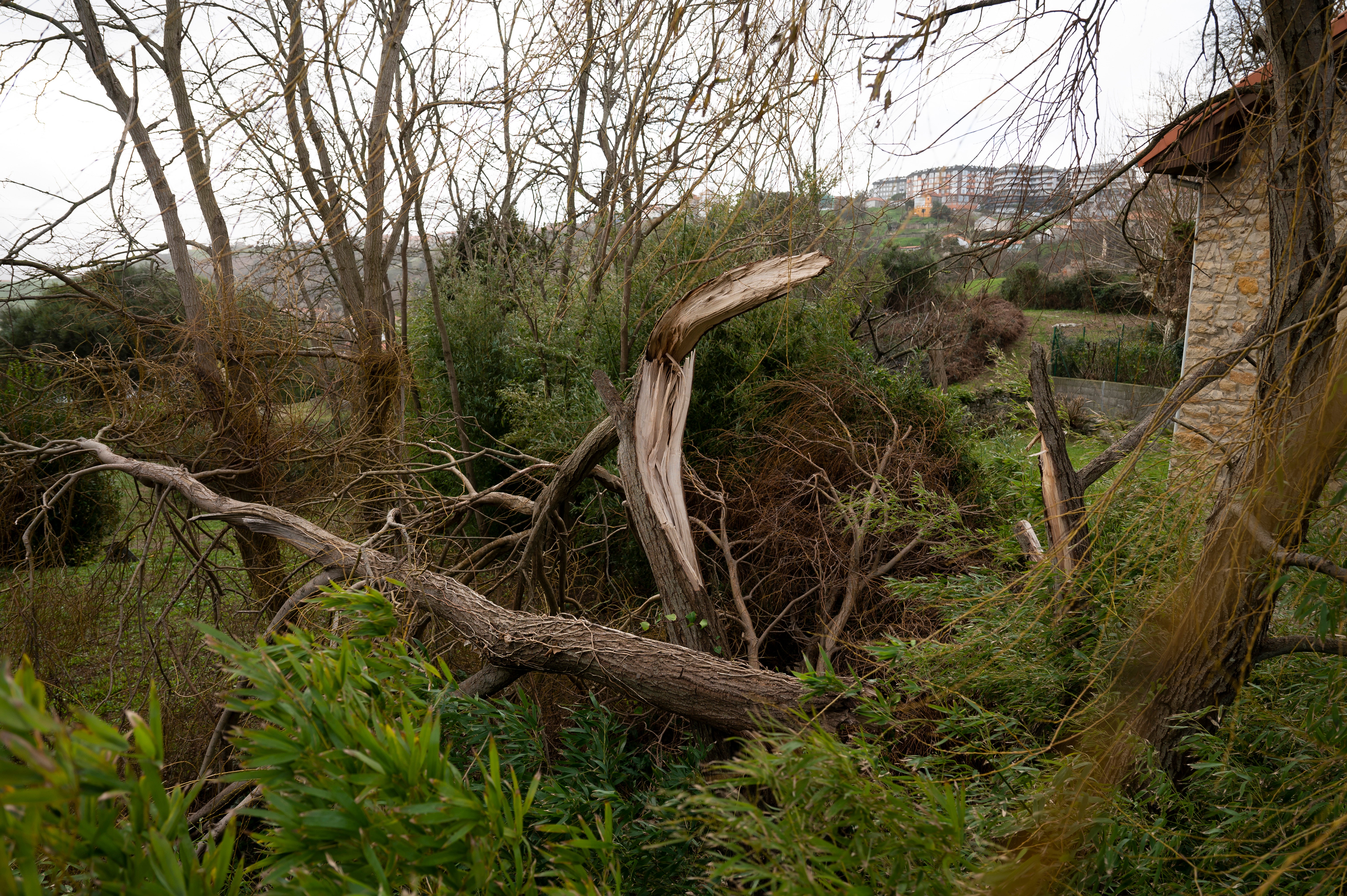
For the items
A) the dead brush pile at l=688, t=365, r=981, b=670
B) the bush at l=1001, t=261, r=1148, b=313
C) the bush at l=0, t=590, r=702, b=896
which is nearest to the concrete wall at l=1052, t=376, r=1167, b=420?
the bush at l=1001, t=261, r=1148, b=313

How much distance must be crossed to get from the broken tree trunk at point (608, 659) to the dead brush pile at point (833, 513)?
0.43m

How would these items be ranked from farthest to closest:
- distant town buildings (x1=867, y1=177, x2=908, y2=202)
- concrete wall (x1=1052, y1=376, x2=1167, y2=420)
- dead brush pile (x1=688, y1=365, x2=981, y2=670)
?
1. concrete wall (x1=1052, y1=376, x2=1167, y2=420)
2. dead brush pile (x1=688, y1=365, x2=981, y2=670)
3. distant town buildings (x1=867, y1=177, x2=908, y2=202)

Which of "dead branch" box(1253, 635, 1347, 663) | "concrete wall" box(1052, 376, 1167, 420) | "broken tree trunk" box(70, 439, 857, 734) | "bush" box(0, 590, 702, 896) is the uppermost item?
"bush" box(0, 590, 702, 896)

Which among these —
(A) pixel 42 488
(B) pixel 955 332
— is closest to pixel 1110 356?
(B) pixel 955 332

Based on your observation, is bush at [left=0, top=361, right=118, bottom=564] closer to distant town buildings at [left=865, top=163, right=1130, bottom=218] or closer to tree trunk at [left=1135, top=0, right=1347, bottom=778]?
distant town buildings at [left=865, top=163, right=1130, bottom=218]

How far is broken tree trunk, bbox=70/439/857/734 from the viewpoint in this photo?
2.37 m

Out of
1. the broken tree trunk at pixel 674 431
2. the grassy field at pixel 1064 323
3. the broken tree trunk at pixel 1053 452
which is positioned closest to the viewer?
the broken tree trunk at pixel 1053 452

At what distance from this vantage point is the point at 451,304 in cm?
779

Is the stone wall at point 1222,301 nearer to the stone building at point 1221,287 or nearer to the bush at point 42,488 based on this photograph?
the stone building at point 1221,287

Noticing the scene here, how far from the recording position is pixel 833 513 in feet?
12.0

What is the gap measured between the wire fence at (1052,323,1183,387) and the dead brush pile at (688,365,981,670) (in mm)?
8532

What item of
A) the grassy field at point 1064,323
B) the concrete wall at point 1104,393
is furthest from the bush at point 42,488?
the grassy field at point 1064,323

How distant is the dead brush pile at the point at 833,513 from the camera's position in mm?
3545

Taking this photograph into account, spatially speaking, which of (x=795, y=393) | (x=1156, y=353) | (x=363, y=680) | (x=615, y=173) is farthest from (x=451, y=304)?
(x=1156, y=353)
